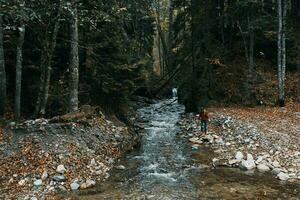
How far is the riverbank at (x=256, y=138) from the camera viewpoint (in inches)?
651

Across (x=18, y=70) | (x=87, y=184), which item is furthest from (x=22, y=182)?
(x=18, y=70)

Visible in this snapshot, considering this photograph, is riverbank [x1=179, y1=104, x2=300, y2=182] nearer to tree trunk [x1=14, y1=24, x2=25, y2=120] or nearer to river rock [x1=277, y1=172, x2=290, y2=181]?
river rock [x1=277, y1=172, x2=290, y2=181]

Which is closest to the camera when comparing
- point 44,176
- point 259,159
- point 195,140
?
point 44,176

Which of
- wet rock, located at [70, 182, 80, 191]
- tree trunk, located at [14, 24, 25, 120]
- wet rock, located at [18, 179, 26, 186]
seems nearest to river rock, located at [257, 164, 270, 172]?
wet rock, located at [70, 182, 80, 191]

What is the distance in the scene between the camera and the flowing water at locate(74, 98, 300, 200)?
1327 cm

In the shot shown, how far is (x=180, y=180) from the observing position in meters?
14.9

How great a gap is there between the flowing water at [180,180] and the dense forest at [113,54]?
15.9 feet

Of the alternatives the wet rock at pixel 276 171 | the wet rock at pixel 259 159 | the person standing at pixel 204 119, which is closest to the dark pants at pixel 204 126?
the person standing at pixel 204 119

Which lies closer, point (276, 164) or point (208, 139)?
point (276, 164)

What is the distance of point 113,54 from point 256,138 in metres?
9.56

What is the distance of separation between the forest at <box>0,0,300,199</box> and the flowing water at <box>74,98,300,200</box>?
316 millimetres

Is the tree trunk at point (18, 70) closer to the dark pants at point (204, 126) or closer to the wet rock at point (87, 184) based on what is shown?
the wet rock at point (87, 184)

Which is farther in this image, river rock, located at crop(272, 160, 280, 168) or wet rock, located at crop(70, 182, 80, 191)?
river rock, located at crop(272, 160, 280, 168)

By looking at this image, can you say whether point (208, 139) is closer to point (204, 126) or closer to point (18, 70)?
point (204, 126)
